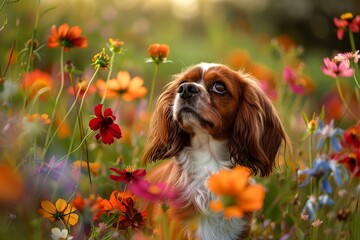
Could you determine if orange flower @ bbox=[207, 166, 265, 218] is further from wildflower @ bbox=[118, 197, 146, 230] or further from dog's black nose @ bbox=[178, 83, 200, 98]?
dog's black nose @ bbox=[178, 83, 200, 98]

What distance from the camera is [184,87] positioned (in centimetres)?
241

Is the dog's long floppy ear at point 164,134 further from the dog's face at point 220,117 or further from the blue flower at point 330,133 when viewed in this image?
the blue flower at point 330,133

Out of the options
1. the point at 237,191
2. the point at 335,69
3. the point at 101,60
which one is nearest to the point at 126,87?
the point at 101,60

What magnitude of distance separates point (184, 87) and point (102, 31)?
9.36 ft

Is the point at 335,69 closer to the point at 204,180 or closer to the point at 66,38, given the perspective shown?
the point at 204,180

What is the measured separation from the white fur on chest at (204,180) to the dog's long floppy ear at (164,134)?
0.18 ft

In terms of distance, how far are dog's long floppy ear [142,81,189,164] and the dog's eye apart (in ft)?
0.86

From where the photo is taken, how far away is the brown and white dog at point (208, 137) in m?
2.44

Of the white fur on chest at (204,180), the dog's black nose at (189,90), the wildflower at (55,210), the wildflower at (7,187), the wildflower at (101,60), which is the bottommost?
the white fur on chest at (204,180)

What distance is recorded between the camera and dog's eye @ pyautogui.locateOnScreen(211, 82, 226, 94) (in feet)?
8.27

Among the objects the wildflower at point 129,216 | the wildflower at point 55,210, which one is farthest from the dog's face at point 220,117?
the wildflower at point 55,210

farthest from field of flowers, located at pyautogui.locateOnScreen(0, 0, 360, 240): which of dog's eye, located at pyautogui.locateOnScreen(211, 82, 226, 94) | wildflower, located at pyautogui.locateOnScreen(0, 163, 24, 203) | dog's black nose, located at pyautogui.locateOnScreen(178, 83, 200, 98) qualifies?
dog's eye, located at pyautogui.locateOnScreen(211, 82, 226, 94)

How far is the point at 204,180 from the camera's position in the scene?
2.59 metres

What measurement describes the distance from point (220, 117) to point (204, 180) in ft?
0.97
